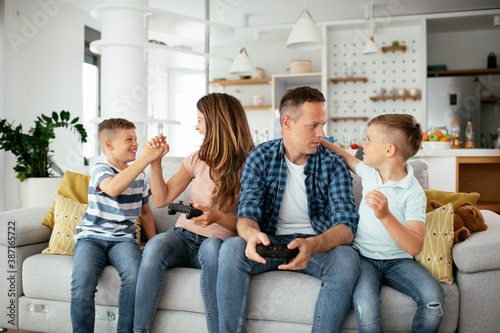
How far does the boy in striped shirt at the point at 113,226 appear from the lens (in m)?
1.68

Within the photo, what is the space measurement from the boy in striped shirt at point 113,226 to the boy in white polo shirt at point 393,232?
828 millimetres

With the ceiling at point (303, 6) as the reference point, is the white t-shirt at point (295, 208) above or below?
below

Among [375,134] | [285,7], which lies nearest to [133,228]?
[375,134]

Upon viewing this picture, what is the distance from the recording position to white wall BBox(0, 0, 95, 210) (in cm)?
465

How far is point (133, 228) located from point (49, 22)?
13.6ft

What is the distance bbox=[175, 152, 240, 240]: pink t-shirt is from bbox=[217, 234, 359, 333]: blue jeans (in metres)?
0.23

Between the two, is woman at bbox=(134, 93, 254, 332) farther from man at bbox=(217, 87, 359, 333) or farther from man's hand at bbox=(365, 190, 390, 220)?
man's hand at bbox=(365, 190, 390, 220)

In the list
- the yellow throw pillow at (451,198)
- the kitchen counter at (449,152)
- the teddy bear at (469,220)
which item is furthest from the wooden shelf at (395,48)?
the teddy bear at (469,220)

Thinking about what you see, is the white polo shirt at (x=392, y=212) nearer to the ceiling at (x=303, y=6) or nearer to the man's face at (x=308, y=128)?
the man's face at (x=308, y=128)

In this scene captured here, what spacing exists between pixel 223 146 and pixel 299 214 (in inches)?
16.2

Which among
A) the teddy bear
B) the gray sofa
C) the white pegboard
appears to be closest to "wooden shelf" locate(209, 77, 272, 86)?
the white pegboard

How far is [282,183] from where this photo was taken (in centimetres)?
173

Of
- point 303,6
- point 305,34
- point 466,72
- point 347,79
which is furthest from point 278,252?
point 466,72

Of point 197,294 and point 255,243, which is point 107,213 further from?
point 255,243
